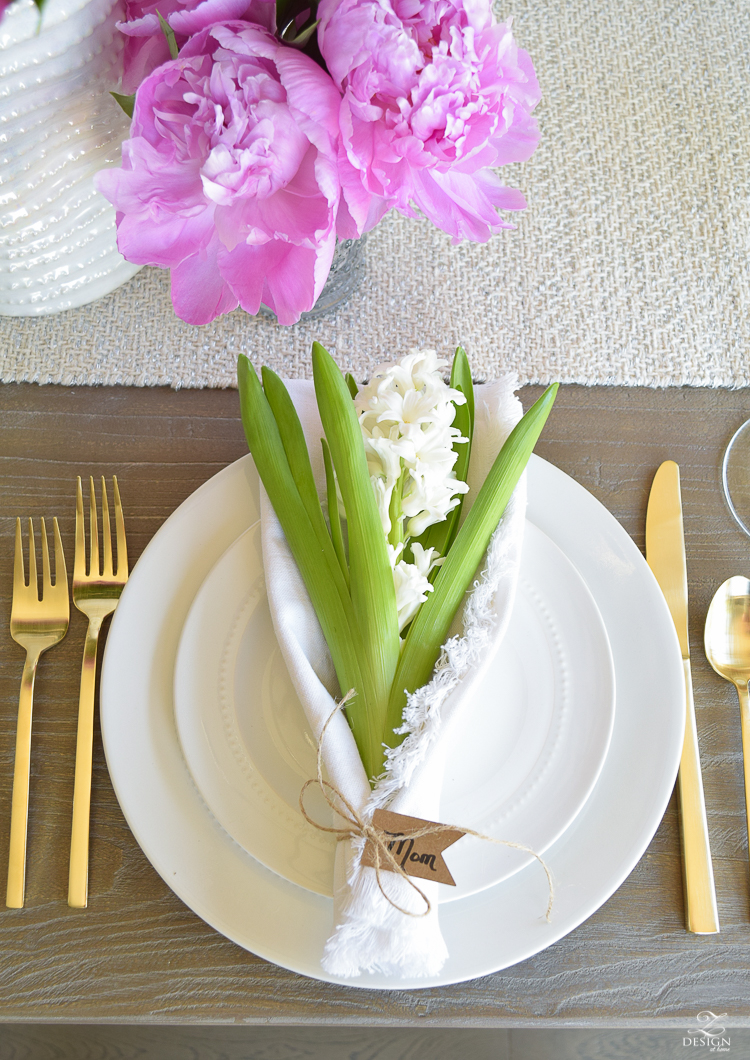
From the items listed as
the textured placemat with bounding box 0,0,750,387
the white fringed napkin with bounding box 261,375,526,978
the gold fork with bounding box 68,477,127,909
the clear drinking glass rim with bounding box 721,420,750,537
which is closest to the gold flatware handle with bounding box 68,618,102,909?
the gold fork with bounding box 68,477,127,909

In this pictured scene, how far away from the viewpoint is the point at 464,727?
496 mm

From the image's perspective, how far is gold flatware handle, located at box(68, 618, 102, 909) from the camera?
1.58 feet

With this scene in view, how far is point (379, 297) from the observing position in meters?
0.68

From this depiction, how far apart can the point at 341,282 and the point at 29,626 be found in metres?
0.39

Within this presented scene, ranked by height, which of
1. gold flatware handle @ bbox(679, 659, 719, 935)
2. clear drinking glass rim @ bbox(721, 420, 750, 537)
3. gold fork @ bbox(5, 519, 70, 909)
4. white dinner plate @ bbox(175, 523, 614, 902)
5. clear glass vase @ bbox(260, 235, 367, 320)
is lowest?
gold flatware handle @ bbox(679, 659, 719, 935)

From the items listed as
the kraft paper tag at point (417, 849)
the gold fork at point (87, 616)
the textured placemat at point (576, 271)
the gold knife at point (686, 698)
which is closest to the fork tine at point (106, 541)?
the gold fork at point (87, 616)

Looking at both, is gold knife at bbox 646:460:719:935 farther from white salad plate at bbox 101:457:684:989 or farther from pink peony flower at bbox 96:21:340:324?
pink peony flower at bbox 96:21:340:324

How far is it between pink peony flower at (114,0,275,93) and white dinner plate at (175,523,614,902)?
30cm

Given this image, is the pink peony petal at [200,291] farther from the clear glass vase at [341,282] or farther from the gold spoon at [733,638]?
the gold spoon at [733,638]

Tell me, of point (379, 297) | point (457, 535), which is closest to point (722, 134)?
point (379, 297)

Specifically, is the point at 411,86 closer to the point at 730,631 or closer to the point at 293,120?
the point at 293,120

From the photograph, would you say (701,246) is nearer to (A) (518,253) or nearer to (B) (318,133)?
(A) (518,253)

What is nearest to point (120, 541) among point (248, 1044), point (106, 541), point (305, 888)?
point (106, 541)

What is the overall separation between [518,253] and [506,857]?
53cm
